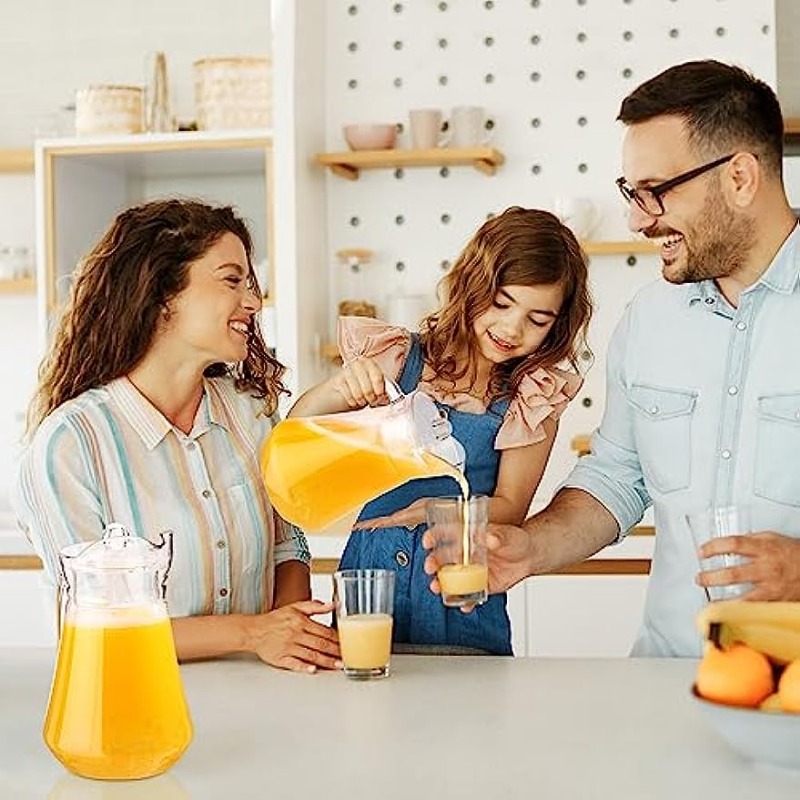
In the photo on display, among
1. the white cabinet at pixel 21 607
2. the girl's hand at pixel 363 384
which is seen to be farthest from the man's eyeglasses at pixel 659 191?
the white cabinet at pixel 21 607

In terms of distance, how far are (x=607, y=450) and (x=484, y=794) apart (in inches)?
44.1

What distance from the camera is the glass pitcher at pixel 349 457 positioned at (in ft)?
6.18

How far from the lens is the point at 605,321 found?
4.00 m

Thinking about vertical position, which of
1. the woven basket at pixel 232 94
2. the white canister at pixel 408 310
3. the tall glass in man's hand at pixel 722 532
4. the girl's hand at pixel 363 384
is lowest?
the tall glass in man's hand at pixel 722 532

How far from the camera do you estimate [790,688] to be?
1.37m

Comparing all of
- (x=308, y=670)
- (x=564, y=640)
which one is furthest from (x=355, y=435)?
(x=564, y=640)

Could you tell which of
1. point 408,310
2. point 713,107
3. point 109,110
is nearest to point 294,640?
point 713,107

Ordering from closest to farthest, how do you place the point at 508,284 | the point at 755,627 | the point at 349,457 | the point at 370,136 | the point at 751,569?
1. the point at 755,627
2. the point at 751,569
3. the point at 349,457
4. the point at 508,284
5. the point at 370,136

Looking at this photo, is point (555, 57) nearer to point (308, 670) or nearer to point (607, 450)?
point (607, 450)

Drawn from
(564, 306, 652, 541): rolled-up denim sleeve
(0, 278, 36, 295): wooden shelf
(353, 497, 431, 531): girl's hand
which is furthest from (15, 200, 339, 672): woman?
(0, 278, 36, 295): wooden shelf

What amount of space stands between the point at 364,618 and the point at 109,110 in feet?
8.11

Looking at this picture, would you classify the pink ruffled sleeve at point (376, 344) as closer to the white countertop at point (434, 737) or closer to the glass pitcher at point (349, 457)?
the glass pitcher at point (349, 457)

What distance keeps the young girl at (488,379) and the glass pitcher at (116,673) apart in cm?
88

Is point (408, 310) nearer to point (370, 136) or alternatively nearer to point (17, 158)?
point (370, 136)
